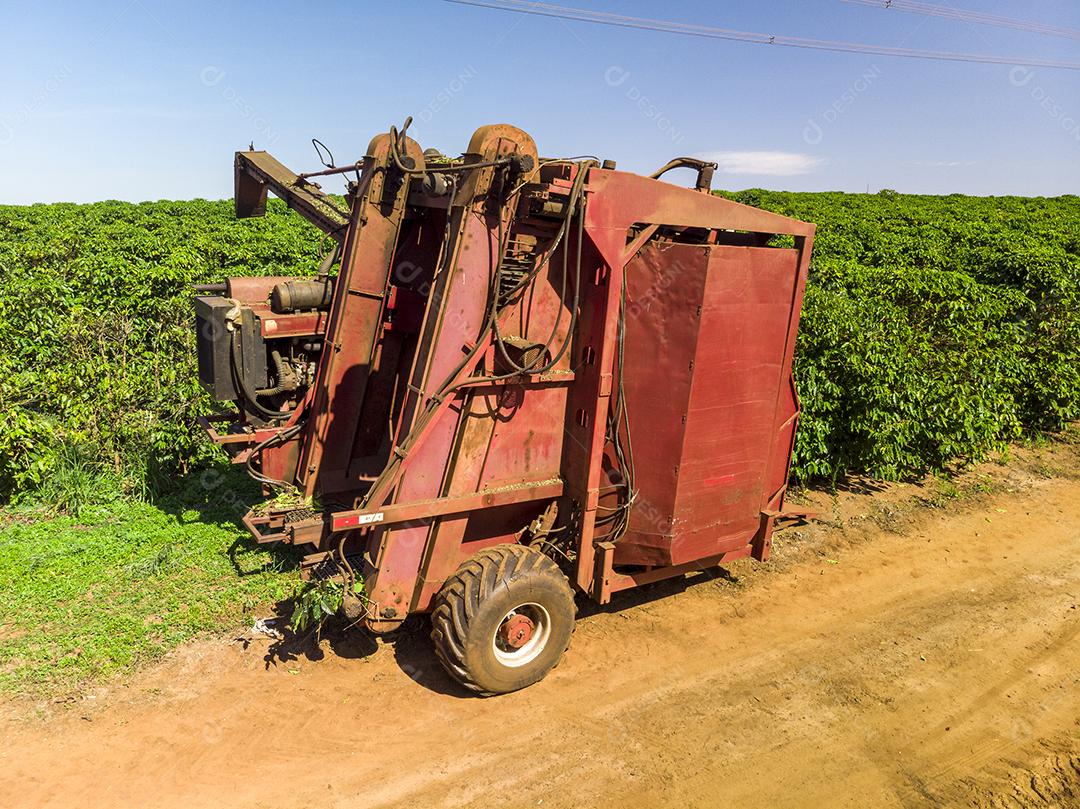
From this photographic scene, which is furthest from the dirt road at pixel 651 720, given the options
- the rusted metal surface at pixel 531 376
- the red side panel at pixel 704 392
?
the red side panel at pixel 704 392

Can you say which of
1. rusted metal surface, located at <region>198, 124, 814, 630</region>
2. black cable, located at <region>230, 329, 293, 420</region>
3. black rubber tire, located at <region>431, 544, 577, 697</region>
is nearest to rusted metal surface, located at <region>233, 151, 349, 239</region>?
rusted metal surface, located at <region>198, 124, 814, 630</region>

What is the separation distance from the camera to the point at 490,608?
183 inches

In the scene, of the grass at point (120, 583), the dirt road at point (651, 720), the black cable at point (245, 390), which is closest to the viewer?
the dirt road at point (651, 720)

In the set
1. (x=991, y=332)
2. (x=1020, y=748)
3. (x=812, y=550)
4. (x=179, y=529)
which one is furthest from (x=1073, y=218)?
(x=179, y=529)

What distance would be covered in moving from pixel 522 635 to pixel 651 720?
1.02 metres

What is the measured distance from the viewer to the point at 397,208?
555 cm

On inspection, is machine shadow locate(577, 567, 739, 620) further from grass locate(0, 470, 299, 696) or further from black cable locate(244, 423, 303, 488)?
black cable locate(244, 423, 303, 488)

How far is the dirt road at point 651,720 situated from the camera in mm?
4168

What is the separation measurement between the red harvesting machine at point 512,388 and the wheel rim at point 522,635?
0.02 meters

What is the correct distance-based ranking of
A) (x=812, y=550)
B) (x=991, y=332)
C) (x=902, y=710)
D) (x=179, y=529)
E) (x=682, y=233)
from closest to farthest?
(x=902, y=710), (x=682, y=233), (x=179, y=529), (x=812, y=550), (x=991, y=332)

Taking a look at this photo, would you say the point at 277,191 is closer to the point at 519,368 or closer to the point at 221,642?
the point at 519,368

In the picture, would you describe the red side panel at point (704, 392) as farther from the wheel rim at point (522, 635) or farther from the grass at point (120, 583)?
the grass at point (120, 583)

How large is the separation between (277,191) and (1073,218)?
35973 mm

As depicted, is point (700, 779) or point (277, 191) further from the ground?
point (277, 191)
